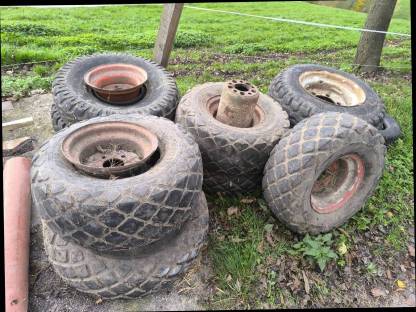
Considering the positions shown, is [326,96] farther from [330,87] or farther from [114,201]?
[114,201]

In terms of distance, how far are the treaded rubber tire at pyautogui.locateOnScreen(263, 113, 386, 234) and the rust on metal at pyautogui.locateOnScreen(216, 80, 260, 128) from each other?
0.44 metres

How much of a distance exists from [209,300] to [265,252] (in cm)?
67

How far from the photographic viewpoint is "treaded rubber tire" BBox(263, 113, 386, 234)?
2.74 m

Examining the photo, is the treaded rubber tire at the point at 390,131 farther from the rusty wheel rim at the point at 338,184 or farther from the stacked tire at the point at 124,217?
the stacked tire at the point at 124,217

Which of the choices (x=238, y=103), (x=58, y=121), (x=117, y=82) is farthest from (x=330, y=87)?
(x=58, y=121)

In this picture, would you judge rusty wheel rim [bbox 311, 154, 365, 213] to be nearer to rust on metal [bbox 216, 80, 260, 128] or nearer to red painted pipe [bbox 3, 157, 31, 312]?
rust on metal [bbox 216, 80, 260, 128]

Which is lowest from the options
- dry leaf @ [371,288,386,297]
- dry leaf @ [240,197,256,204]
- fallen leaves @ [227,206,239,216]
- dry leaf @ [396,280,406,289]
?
dry leaf @ [396,280,406,289]

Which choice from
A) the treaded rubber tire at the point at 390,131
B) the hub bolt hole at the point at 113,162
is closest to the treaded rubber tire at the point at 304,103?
the treaded rubber tire at the point at 390,131

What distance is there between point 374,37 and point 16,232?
6.42m

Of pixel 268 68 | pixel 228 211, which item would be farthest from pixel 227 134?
pixel 268 68

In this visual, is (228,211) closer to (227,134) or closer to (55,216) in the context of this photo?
(227,134)

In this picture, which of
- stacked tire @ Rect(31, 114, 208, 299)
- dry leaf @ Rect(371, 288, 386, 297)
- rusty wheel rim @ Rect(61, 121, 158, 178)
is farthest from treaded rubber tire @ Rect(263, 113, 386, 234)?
rusty wheel rim @ Rect(61, 121, 158, 178)

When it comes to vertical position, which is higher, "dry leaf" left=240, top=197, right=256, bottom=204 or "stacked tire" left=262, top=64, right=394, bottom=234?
"stacked tire" left=262, top=64, right=394, bottom=234

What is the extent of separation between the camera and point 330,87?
4.22m
